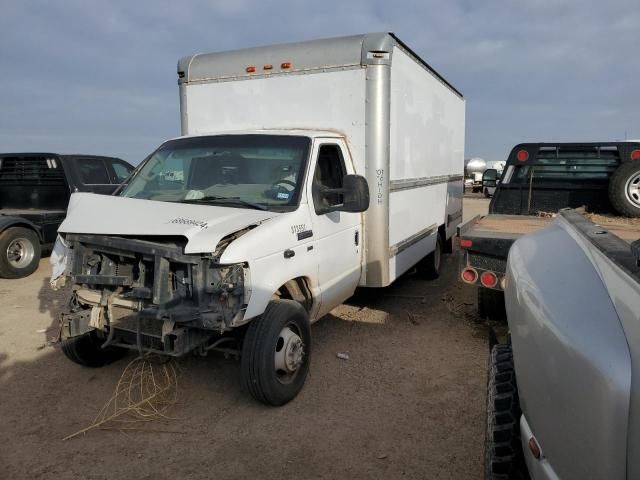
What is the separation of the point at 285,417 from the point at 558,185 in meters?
4.68

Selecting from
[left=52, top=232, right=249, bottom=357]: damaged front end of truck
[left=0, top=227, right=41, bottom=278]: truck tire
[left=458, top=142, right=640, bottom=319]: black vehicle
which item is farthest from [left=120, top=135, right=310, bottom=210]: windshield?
[left=0, top=227, right=41, bottom=278]: truck tire

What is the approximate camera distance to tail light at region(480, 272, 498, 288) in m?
4.49

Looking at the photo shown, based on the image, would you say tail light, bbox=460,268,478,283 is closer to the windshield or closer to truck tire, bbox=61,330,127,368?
the windshield

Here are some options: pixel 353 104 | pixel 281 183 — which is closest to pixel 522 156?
pixel 353 104

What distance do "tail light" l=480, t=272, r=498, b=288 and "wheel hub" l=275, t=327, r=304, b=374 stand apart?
1.76 metres

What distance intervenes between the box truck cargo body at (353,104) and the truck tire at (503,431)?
3.14 m

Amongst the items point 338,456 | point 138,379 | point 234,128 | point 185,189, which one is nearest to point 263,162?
point 185,189

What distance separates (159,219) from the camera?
3695mm

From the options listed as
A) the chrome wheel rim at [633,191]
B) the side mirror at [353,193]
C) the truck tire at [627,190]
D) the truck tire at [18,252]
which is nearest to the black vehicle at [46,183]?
the truck tire at [18,252]

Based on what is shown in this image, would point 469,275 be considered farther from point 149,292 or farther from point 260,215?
point 149,292

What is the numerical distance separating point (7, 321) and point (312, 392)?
14.2ft

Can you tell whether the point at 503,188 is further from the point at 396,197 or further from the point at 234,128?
the point at 234,128

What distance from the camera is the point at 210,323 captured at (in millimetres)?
3430

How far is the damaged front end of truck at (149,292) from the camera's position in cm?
346
